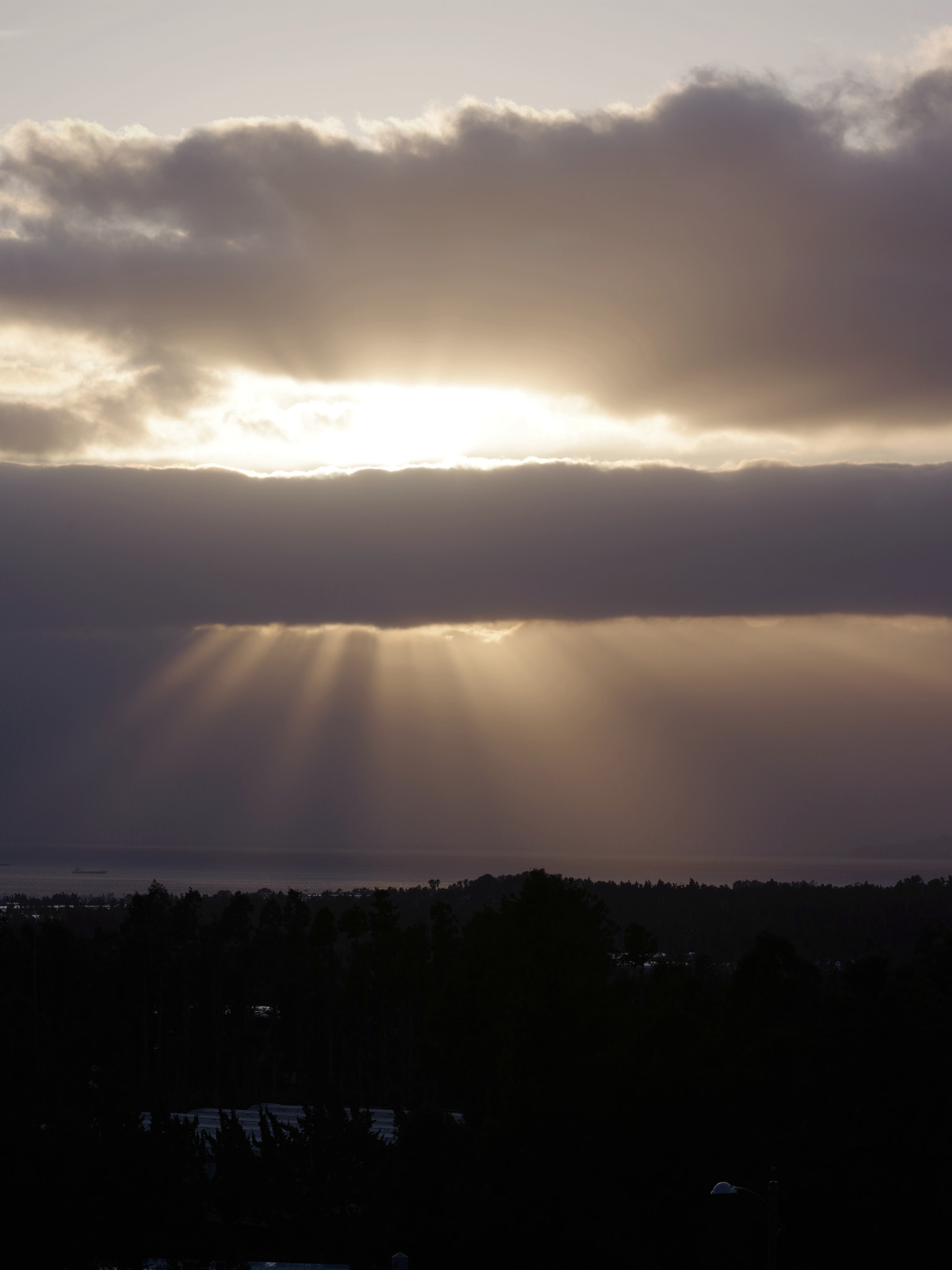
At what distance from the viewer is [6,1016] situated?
6462cm

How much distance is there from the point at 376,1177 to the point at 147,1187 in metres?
9.30

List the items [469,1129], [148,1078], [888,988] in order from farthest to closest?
[148,1078]
[888,988]
[469,1129]

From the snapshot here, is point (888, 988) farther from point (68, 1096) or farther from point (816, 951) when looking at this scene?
point (816, 951)

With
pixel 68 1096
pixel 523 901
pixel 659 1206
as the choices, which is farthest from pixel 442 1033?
pixel 659 1206

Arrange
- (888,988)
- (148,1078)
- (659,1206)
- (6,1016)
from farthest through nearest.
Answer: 1. (148,1078)
2. (6,1016)
3. (888,988)
4. (659,1206)

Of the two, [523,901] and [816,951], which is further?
[816,951]

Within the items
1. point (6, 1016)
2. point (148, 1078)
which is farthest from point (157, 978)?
point (6, 1016)

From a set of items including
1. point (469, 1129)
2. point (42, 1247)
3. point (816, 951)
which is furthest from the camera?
point (816, 951)

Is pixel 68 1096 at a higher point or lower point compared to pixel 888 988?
lower

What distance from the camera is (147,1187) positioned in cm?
3472

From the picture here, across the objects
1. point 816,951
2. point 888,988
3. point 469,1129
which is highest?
point 888,988

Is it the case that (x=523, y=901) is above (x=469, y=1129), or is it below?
above

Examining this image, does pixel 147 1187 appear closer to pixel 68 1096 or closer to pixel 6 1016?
pixel 68 1096

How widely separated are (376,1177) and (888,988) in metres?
24.7
